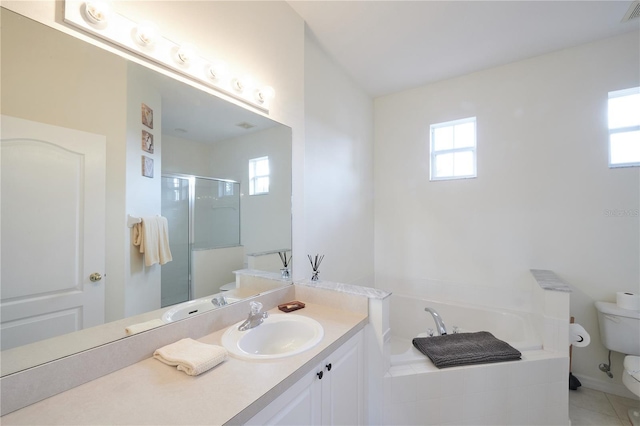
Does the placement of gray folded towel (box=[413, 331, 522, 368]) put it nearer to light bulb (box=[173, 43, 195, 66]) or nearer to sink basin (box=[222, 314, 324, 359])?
sink basin (box=[222, 314, 324, 359])

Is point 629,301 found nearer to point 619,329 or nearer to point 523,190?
point 619,329

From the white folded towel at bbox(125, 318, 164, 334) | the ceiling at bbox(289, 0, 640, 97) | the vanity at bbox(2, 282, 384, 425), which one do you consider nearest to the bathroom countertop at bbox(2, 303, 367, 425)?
the vanity at bbox(2, 282, 384, 425)

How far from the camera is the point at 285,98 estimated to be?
1836mm

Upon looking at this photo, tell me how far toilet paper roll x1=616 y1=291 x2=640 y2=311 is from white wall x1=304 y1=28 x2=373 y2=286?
84.2 inches

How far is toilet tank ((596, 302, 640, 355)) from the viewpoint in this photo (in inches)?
79.0

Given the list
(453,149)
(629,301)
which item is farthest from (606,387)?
(453,149)

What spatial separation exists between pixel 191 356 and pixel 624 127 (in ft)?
11.8

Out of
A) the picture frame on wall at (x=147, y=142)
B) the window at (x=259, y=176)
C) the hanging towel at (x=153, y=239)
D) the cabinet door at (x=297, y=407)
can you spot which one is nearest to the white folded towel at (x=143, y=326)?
the hanging towel at (x=153, y=239)

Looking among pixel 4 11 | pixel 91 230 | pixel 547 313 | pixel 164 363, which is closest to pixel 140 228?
pixel 91 230

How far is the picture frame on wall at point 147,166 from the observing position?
1112mm

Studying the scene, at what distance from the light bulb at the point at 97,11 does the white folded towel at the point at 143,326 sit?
1.15 metres

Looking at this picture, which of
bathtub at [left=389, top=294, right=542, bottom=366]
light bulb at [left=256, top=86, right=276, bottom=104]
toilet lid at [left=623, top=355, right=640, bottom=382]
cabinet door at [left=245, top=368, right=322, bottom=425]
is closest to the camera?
cabinet door at [left=245, top=368, right=322, bottom=425]

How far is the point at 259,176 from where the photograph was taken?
1685mm

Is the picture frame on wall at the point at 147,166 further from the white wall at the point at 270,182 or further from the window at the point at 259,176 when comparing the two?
the window at the point at 259,176
